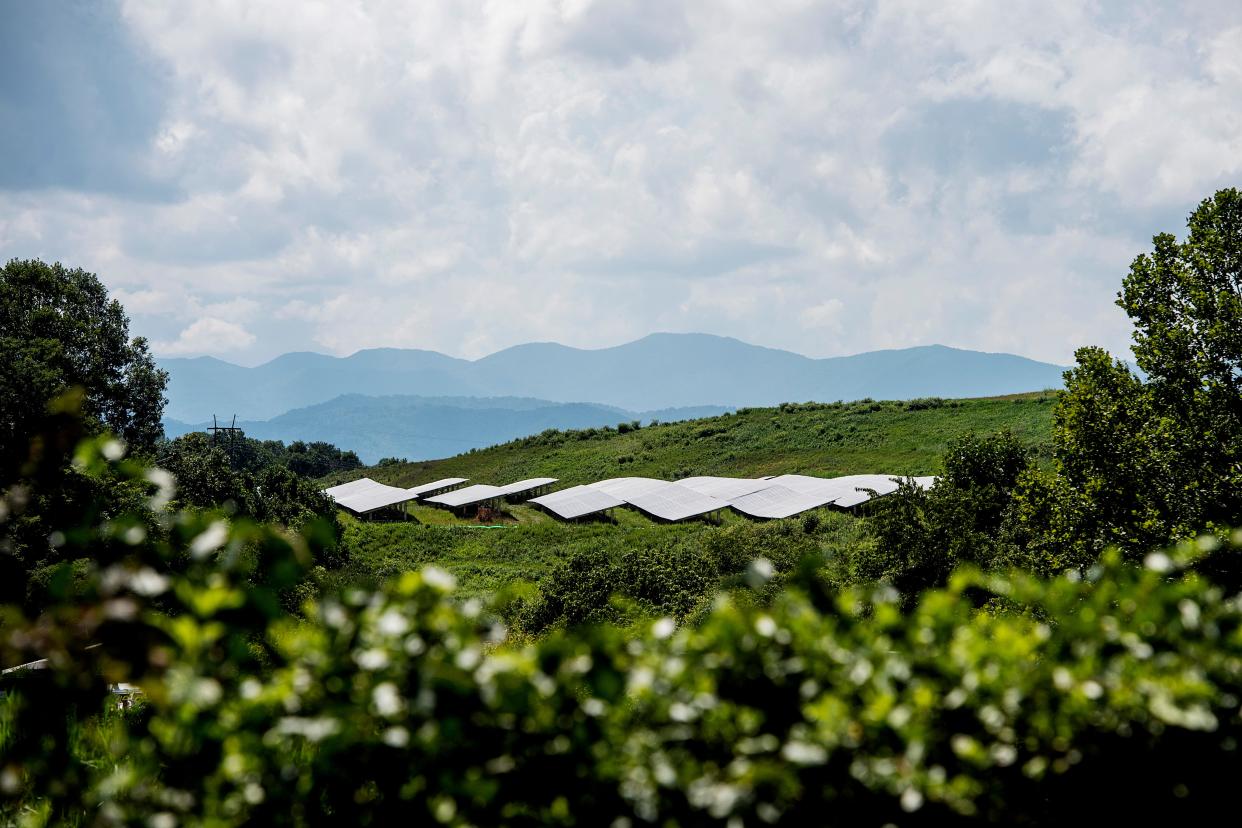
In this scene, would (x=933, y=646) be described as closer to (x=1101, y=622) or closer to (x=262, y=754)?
(x=1101, y=622)

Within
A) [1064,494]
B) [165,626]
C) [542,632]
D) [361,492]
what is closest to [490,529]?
[361,492]

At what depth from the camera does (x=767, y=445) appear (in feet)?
234

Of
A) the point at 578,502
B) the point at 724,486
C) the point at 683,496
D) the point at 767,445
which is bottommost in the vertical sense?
the point at 683,496

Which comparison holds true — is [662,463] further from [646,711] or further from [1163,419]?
[646,711]

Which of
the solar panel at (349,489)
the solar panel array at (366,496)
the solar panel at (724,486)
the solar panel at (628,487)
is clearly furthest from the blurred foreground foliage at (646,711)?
the solar panel at (349,489)

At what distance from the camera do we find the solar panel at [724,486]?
49.8m

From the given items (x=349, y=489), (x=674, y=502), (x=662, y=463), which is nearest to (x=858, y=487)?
(x=674, y=502)

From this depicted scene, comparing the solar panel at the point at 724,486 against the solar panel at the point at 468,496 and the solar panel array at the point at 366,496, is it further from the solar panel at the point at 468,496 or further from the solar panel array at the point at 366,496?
the solar panel array at the point at 366,496

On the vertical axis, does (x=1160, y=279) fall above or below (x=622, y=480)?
above

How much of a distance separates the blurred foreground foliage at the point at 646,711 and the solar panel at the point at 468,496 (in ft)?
172

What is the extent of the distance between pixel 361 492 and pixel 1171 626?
6187cm

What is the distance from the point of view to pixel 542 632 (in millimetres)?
21969

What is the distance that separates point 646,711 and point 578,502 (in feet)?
160

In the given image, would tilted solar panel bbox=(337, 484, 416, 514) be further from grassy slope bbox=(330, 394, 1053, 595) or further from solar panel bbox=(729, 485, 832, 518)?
solar panel bbox=(729, 485, 832, 518)
